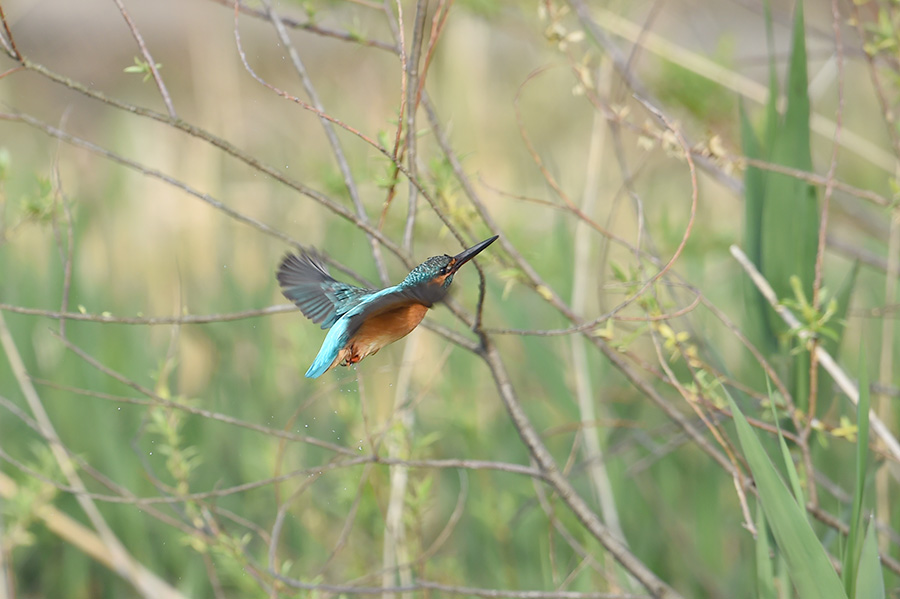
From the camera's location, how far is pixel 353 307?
749 millimetres

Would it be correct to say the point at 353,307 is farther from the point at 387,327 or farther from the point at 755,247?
the point at 755,247

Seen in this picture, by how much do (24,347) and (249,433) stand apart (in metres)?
0.49

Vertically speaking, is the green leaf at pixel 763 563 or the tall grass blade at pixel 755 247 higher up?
the tall grass blade at pixel 755 247

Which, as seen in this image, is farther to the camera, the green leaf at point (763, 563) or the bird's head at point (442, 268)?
the green leaf at point (763, 563)

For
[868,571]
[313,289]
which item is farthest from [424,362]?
[868,571]

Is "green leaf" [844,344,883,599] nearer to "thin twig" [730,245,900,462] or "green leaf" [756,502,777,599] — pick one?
"green leaf" [756,502,777,599]

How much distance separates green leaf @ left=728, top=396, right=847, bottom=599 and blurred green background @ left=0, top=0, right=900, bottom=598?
226 millimetres

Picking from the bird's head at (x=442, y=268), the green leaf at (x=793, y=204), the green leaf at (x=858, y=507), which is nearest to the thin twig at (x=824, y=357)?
the green leaf at (x=793, y=204)

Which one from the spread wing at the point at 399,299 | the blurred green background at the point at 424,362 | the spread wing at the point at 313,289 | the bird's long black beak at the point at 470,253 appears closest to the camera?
the spread wing at the point at 399,299

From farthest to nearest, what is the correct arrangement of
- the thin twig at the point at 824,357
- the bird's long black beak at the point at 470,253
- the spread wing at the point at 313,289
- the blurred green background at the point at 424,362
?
the blurred green background at the point at 424,362 < the thin twig at the point at 824,357 < the spread wing at the point at 313,289 < the bird's long black beak at the point at 470,253

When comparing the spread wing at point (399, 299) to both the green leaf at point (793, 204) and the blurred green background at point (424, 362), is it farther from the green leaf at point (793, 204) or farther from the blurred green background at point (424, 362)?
the green leaf at point (793, 204)

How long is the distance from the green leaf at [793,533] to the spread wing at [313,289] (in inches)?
13.1

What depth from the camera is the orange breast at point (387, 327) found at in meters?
0.70

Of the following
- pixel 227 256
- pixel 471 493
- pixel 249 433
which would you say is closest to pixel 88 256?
pixel 227 256
